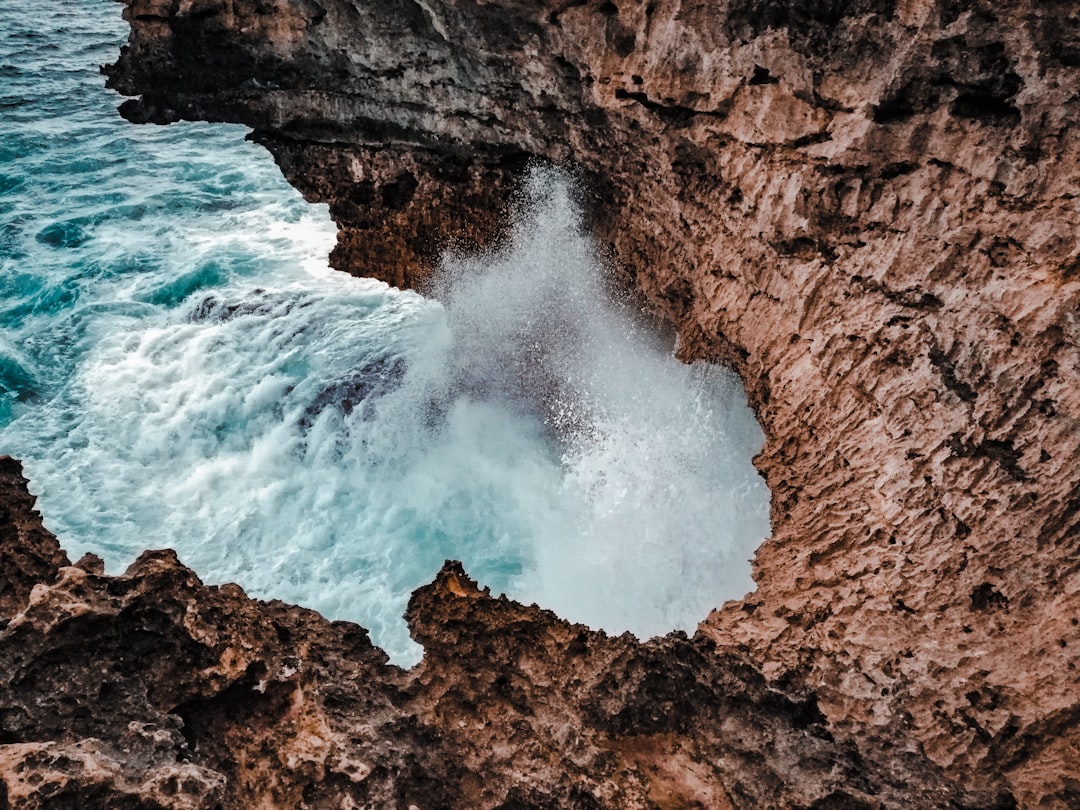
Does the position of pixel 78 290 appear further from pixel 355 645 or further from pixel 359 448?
pixel 355 645

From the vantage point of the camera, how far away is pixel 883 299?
6324 millimetres

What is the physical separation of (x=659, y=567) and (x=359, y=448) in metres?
5.44

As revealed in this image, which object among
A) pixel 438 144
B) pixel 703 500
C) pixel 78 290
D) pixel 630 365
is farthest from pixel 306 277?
pixel 703 500

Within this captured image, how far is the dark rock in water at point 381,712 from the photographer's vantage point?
4.48m

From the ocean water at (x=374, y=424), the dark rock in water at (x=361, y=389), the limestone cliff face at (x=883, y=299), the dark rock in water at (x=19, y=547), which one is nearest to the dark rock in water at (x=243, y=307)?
the ocean water at (x=374, y=424)

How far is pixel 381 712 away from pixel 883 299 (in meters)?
5.13

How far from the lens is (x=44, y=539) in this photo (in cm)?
597

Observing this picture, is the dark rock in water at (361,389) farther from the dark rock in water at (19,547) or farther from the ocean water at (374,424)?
the dark rock in water at (19,547)

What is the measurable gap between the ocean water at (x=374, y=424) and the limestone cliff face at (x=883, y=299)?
218 centimetres

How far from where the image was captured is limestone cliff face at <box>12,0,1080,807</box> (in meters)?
5.19

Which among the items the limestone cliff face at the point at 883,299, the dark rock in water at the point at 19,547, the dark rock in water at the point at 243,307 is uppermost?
the limestone cliff face at the point at 883,299

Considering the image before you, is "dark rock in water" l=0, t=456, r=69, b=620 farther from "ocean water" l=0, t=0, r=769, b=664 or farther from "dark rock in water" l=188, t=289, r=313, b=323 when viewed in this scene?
"dark rock in water" l=188, t=289, r=313, b=323

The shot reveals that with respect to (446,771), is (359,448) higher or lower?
lower

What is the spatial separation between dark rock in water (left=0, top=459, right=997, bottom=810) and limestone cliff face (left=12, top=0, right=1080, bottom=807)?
29 centimetres
